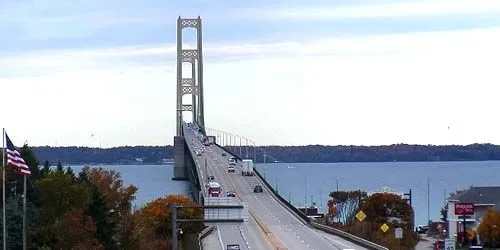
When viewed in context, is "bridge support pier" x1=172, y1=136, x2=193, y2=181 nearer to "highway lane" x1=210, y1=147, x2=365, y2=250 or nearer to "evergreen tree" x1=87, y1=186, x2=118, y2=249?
"highway lane" x1=210, y1=147, x2=365, y2=250

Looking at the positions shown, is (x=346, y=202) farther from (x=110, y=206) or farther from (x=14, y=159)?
(x=14, y=159)

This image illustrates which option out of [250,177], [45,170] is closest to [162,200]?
[45,170]

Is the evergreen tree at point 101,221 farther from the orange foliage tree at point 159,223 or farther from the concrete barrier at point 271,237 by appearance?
the concrete barrier at point 271,237

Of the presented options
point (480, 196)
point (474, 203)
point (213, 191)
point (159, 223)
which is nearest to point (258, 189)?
point (213, 191)

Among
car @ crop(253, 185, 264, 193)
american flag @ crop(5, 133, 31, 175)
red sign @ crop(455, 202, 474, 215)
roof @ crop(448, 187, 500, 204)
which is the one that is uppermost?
american flag @ crop(5, 133, 31, 175)

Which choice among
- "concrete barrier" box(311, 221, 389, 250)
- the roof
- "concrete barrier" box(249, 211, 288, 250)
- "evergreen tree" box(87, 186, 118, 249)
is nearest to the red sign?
"concrete barrier" box(311, 221, 389, 250)
